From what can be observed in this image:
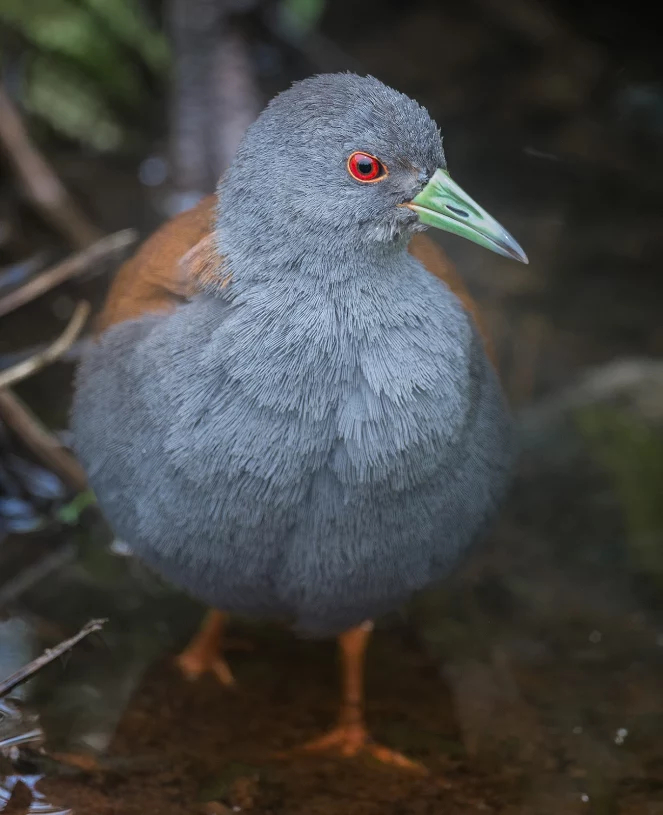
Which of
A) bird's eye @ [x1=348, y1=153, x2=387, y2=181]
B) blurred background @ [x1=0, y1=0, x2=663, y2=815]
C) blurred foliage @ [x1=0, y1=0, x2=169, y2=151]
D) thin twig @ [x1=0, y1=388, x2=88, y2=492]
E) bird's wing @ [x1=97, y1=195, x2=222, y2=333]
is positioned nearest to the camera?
bird's eye @ [x1=348, y1=153, x2=387, y2=181]

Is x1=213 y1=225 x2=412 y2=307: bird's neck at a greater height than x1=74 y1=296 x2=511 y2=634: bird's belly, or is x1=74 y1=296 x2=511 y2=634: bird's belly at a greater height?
x1=213 y1=225 x2=412 y2=307: bird's neck

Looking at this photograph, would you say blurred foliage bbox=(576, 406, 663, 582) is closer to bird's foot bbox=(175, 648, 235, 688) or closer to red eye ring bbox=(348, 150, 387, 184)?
bird's foot bbox=(175, 648, 235, 688)

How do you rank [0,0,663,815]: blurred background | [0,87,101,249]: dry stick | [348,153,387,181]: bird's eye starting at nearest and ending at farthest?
[348,153,387,181]: bird's eye < [0,0,663,815]: blurred background < [0,87,101,249]: dry stick

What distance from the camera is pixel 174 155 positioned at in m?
6.58

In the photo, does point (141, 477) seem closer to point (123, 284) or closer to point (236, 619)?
point (123, 284)

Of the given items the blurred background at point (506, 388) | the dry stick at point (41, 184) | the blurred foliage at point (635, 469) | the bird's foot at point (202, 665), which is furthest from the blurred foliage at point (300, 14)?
the bird's foot at point (202, 665)

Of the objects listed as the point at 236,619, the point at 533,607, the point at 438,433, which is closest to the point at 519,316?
the point at 533,607

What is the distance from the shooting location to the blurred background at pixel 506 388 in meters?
3.80

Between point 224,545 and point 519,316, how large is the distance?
10.3 ft

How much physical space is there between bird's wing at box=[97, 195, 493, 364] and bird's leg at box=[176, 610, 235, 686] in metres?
1.36

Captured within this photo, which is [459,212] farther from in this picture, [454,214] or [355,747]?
[355,747]

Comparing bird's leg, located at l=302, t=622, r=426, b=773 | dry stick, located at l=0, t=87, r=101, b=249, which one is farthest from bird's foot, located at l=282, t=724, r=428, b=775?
dry stick, located at l=0, t=87, r=101, b=249

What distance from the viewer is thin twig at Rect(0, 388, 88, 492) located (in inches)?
186

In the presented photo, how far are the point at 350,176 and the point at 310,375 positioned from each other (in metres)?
A: 0.61
